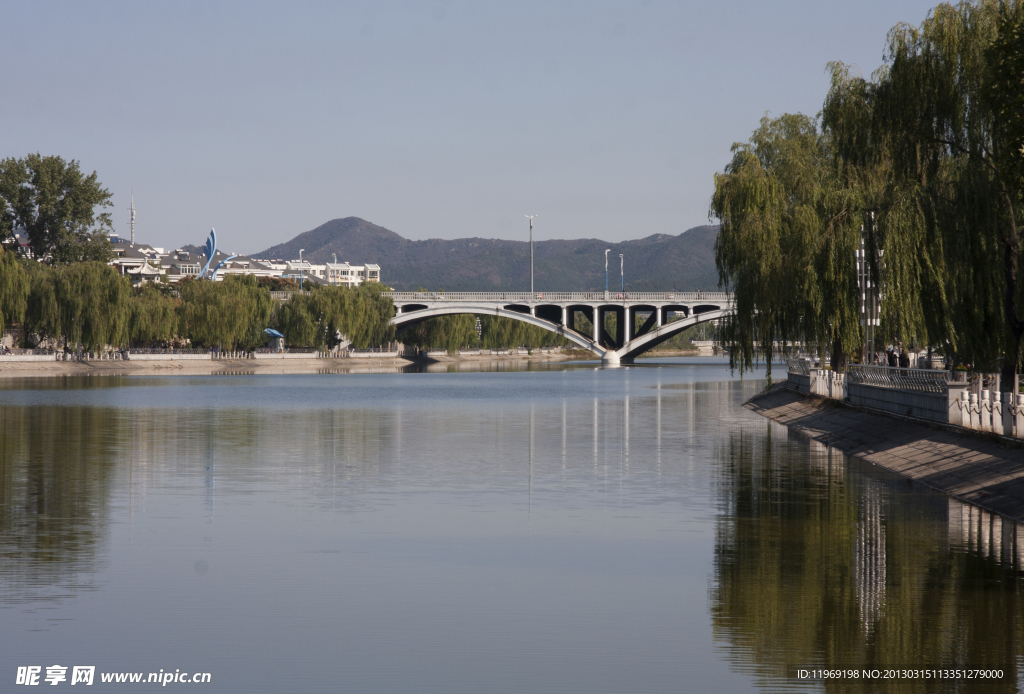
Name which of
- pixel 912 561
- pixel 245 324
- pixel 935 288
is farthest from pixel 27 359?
pixel 912 561

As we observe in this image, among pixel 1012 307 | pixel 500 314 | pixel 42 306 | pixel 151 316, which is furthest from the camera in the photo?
pixel 500 314

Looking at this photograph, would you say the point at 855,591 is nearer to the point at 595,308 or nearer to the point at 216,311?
the point at 216,311

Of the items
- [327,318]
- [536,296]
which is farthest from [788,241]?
[536,296]

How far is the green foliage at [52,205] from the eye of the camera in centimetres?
9681

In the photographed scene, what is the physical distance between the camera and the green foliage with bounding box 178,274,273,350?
96438mm

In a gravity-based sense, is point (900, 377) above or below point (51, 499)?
above

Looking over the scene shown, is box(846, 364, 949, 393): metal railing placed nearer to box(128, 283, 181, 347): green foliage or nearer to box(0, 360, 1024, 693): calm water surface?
box(0, 360, 1024, 693): calm water surface

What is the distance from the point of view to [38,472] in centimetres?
2272

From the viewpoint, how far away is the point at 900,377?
97.5ft

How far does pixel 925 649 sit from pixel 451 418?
32.2 meters

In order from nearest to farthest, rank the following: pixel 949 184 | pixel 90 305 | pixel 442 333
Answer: pixel 949 184 < pixel 90 305 < pixel 442 333

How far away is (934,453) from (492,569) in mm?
13061

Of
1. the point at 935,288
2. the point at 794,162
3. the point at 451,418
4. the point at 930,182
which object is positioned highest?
the point at 794,162

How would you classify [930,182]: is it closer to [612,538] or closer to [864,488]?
[864,488]
